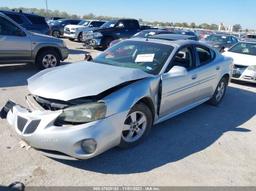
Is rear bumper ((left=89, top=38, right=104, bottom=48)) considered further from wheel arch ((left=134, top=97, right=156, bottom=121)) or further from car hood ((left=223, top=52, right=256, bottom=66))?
wheel arch ((left=134, top=97, right=156, bottom=121))

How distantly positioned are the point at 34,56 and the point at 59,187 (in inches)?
254

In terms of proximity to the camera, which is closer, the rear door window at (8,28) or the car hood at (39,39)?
the rear door window at (8,28)

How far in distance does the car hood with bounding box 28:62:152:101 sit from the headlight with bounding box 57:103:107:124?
0.17 meters

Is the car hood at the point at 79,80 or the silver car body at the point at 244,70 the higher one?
the car hood at the point at 79,80

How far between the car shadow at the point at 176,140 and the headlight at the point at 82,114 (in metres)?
0.65

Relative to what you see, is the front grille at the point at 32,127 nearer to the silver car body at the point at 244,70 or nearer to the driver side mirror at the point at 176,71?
the driver side mirror at the point at 176,71

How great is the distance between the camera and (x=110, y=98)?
3594 mm

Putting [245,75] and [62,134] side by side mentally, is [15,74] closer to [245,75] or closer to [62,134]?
[62,134]

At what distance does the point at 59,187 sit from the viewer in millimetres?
3188

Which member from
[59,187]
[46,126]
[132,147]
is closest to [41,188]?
[59,187]

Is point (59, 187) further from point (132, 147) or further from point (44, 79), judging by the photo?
point (44, 79)

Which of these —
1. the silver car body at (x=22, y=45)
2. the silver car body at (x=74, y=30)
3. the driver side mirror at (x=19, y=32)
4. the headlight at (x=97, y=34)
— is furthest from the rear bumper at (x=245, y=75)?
the silver car body at (x=74, y=30)

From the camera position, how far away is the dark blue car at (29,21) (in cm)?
1392

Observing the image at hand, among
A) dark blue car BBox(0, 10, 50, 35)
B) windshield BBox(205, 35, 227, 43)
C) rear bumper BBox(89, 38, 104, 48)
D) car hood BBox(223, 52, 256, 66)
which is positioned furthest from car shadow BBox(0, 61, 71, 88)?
windshield BBox(205, 35, 227, 43)
